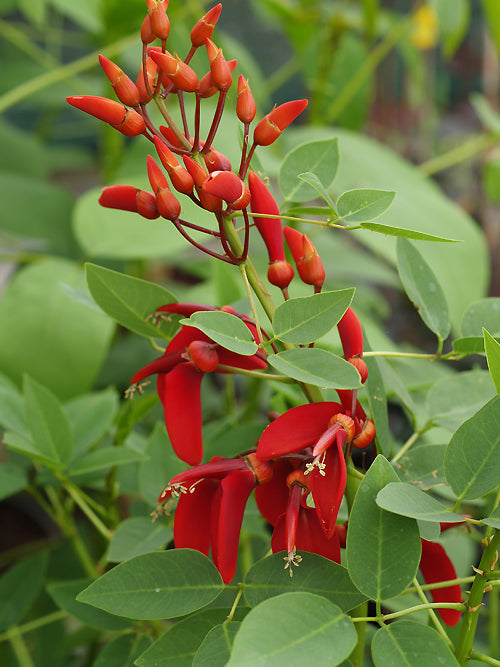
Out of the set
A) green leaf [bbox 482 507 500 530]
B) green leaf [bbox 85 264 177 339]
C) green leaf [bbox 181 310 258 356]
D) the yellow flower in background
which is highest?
the yellow flower in background

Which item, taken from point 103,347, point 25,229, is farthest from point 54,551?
point 25,229

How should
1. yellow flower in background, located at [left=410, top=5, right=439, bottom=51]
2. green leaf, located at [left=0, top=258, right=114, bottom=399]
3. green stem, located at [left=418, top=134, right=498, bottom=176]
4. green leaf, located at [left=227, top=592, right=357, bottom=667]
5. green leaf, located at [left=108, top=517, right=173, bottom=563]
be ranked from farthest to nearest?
yellow flower in background, located at [left=410, top=5, right=439, bottom=51] < green stem, located at [left=418, top=134, right=498, bottom=176] < green leaf, located at [left=0, top=258, right=114, bottom=399] < green leaf, located at [left=108, top=517, right=173, bottom=563] < green leaf, located at [left=227, top=592, right=357, bottom=667]

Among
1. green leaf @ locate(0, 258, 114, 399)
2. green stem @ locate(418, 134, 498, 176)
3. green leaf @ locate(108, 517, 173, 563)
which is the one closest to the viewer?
green leaf @ locate(108, 517, 173, 563)

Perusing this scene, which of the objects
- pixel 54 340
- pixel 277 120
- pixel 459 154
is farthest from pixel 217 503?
pixel 459 154

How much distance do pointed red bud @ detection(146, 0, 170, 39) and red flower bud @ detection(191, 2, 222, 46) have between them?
0.01 metres

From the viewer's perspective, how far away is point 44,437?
0.27m

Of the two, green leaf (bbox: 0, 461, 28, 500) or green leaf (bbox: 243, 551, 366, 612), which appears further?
green leaf (bbox: 0, 461, 28, 500)

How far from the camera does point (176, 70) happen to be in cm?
18

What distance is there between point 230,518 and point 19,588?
0.22 meters

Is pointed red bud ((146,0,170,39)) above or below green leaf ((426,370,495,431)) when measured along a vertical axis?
above

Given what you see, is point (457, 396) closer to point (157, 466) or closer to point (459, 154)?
point (157, 466)

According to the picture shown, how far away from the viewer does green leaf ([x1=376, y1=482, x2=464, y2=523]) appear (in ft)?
0.50

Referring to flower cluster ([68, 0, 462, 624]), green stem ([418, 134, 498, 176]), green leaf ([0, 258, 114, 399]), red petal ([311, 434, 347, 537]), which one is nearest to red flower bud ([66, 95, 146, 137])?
flower cluster ([68, 0, 462, 624])

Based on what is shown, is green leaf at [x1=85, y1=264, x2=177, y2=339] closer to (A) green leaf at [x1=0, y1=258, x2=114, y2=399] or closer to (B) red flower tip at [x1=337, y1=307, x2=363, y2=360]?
(B) red flower tip at [x1=337, y1=307, x2=363, y2=360]
